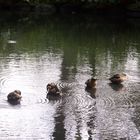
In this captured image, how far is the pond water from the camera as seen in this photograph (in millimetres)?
12734

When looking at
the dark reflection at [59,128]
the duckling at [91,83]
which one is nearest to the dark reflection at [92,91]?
the duckling at [91,83]

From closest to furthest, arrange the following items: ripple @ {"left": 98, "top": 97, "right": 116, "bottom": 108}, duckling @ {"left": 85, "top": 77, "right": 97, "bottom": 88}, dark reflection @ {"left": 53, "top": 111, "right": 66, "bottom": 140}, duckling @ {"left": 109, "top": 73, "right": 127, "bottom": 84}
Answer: dark reflection @ {"left": 53, "top": 111, "right": 66, "bottom": 140}, ripple @ {"left": 98, "top": 97, "right": 116, "bottom": 108}, duckling @ {"left": 85, "top": 77, "right": 97, "bottom": 88}, duckling @ {"left": 109, "top": 73, "right": 127, "bottom": 84}

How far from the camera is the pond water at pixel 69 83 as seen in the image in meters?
12.7

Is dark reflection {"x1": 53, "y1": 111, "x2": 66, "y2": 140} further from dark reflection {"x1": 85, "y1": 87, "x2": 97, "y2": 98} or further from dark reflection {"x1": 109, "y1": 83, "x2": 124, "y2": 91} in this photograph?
Answer: dark reflection {"x1": 109, "y1": 83, "x2": 124, "y2": 91}

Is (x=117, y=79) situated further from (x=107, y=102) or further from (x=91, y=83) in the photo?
(x=107, y=102)

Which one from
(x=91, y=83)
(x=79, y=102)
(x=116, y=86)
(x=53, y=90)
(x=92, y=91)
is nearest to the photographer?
(x=79, y=102)

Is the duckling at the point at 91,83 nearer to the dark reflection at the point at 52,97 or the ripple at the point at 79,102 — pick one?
the ripple at the point at 79,102

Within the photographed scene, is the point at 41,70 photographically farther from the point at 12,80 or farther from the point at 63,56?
the point at 63,56

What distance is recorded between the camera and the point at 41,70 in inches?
741

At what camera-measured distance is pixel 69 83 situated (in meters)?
17.0

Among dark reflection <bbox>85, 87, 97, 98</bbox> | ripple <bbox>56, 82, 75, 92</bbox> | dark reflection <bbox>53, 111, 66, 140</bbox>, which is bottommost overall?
dark reflection <bbox>53, 111, 66, 140</bbox>

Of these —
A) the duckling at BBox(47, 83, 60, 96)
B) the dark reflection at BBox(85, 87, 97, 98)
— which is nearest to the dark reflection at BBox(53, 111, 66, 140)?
the duckling at BBox(47, 83, 60, 96)

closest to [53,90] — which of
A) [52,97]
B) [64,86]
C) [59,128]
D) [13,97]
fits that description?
[52,97]

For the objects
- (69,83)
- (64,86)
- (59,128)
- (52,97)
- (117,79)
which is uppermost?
(117,79)
